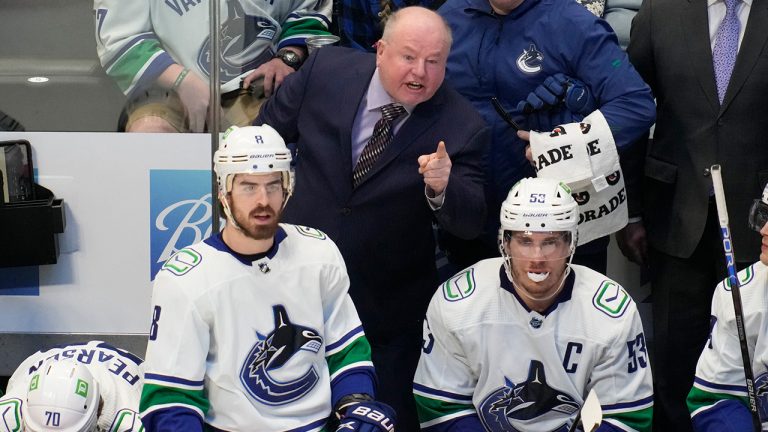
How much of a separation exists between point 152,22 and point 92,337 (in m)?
1.03

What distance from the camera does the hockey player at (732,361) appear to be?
3.23m

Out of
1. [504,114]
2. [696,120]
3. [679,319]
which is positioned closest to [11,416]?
[504,114]

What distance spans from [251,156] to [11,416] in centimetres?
86

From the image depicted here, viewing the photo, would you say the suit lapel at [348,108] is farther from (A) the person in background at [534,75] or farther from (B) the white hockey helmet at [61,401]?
(B) the white hockey helmet at [61,401]

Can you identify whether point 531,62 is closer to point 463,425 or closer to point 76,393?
point 463,425

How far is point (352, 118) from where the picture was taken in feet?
12.2

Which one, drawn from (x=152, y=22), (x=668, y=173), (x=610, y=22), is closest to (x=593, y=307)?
(x=668, y=173)

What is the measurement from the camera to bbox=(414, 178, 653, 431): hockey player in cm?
331

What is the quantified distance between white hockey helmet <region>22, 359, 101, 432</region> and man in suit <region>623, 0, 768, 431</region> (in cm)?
177

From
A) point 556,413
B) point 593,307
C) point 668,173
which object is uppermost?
point 668,173

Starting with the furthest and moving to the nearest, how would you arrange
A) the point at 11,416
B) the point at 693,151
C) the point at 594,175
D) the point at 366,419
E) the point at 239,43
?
the point at 239,43, the point at 693,151, the point at 594,175, the point at 11,416, the point at 366,419

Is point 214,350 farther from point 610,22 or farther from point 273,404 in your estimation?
point 610,22

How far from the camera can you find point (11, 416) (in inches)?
127

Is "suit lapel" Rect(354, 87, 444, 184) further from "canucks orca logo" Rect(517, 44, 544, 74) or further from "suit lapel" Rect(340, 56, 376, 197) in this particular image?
"canucks orca logo" Rect(517, 44, 544, 74)
